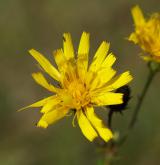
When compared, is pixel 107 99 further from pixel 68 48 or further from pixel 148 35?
pixel 148 35

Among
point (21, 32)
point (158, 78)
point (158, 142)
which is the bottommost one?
point (158, 142)

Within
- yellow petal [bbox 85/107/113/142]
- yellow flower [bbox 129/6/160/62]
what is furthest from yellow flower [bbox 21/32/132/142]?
yellow flower [bbox 129/6/160/62]

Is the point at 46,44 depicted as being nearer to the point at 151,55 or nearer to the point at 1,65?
the point at 1,65

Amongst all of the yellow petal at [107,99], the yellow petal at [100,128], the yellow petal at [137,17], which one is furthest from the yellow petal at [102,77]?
the yellow petal at [137,17]

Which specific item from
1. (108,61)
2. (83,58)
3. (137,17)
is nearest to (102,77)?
(108,61)

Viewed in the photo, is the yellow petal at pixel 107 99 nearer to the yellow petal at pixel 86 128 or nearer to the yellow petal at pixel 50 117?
the yellow petal at pixel 86 128

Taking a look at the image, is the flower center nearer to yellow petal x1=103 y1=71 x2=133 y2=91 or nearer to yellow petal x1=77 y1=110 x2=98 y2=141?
yellow petal x1=77 y1=110 x2=98 y2=141

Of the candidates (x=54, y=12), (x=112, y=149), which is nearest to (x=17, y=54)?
(x=54, y=12)
